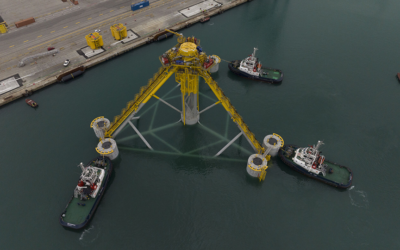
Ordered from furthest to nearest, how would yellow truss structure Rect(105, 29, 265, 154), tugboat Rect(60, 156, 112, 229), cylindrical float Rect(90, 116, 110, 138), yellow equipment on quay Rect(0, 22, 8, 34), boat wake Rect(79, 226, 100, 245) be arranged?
yellow equipment on quay Rect(0, 22, 8, 34) < cylindrical float Rect(90, 116, 110, 138) < yellow truss structure Rect(105, 29, 265, 154) < tugboat Rect(60, 156, 112, 229) < boat wake Rect(79, 226, 100, 245)

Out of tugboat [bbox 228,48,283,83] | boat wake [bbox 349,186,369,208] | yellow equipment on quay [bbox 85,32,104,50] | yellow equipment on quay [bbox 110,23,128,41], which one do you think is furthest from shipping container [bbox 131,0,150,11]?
boat wake [bbox 349,186,369,208]

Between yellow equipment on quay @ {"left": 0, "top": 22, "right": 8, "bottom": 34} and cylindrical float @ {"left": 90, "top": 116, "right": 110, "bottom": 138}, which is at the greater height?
yellow equipment on quay @ {"left": 0, "top": 22, "right": 8, "bottom": 34}

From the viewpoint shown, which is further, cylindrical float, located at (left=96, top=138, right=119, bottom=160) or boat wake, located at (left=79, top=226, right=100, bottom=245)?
cylindrical float, located at (left=96, top=138, right=119, bottom=160)

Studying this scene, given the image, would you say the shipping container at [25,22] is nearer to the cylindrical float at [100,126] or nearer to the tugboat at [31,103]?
the tugboat at [31,103]

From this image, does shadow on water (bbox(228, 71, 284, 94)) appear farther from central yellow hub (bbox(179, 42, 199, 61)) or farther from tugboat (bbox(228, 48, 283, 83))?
central yellow hub (bbox(179, 42, 199, 61))

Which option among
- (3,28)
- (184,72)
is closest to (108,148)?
(184,72)

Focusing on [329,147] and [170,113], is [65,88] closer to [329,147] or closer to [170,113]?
[170,113]

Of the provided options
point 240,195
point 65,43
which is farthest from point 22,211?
point 65,43

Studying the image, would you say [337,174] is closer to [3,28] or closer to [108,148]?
[108,148]
